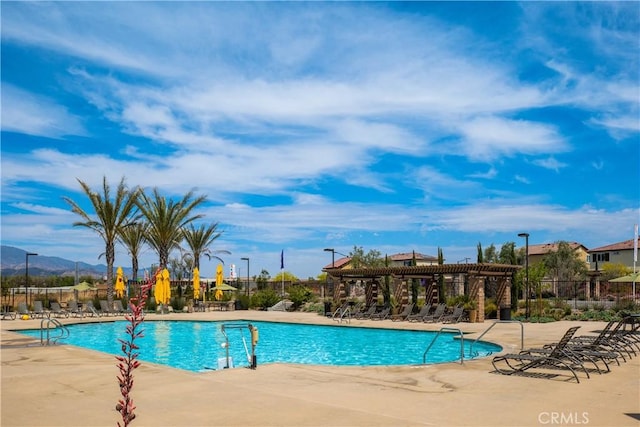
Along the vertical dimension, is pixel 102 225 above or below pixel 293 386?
above

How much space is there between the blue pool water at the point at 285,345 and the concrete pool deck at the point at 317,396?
3951 millimetres

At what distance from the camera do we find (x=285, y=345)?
20969 mm

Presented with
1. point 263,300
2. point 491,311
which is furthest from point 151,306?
point 491,311

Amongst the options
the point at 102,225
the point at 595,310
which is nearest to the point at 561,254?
the point at 595,310

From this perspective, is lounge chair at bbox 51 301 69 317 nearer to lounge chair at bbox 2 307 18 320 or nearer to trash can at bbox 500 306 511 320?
lounge chair at bbox 2 307 18 320

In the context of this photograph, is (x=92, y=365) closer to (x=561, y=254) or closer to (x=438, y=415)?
(x=438, y=415)

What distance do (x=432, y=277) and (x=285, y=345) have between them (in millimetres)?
11428

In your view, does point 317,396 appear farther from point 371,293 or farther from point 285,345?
point 371,293

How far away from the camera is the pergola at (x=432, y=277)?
1041 inches

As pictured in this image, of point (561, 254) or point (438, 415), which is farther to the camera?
point (561, 254)

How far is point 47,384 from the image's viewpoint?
33.7 ft

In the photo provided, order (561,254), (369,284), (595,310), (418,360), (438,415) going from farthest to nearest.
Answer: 1. (561,254)
2. (369,284)
3. (595,310)
4. (418,360)
5. (438,415)

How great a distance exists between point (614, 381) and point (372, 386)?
4302 mm

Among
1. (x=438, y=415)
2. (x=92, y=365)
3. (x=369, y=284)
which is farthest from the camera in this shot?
(x=369, y=284)
